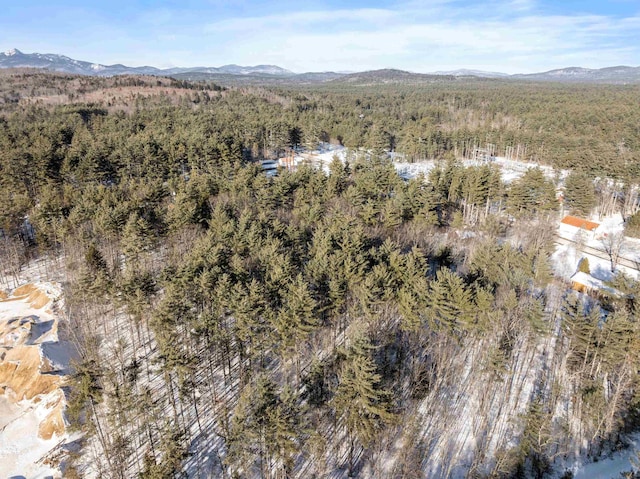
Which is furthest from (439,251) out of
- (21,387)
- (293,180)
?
(21,387)

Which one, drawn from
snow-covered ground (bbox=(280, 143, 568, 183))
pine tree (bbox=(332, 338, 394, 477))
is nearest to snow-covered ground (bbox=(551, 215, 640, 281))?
snow-covered ground (bbox=(280, 143, 568, 183))

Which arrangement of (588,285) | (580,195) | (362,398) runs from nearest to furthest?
(362,398)
(588,285)
(580,195)

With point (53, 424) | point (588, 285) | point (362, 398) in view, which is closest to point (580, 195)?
point (588, 285)

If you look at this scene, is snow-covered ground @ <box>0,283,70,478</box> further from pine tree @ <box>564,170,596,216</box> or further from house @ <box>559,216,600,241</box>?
pine tree @ <box>564,170,596,216</box>

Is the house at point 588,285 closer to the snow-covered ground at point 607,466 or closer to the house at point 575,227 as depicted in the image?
the house at point 575,227

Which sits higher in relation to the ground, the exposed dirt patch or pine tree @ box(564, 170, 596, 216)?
pine tree @ box(564, 170, 596, 216)

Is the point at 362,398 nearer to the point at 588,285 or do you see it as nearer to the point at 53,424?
the point at 53,424
